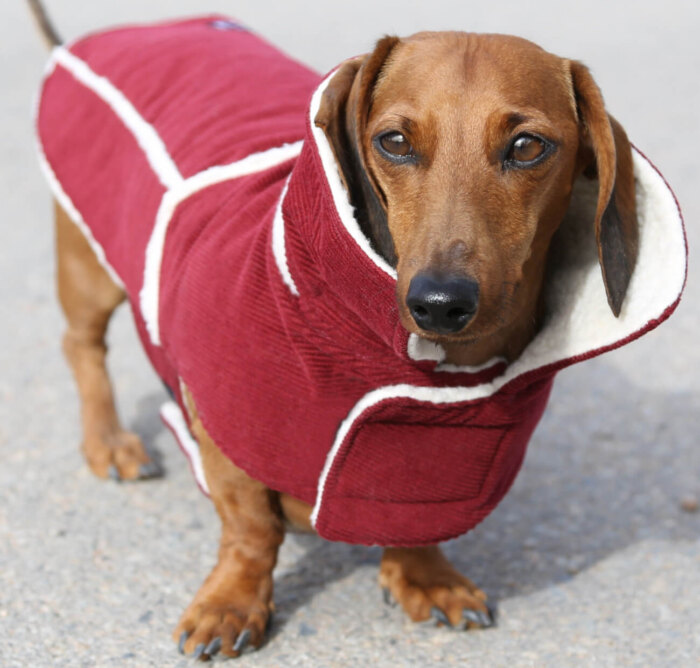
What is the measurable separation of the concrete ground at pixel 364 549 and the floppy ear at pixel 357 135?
3.42ft

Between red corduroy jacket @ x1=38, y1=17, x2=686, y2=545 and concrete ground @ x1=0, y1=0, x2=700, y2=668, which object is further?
concrete ground @ x1=0, y1=0, x2=700, y2=668

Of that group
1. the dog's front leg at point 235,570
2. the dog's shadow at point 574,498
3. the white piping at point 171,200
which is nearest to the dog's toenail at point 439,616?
the dog's shadow at point 574,498

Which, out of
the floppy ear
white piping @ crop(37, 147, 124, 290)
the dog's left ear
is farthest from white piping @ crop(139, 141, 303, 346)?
the dog's left ear

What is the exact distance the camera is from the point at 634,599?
9.31 ft

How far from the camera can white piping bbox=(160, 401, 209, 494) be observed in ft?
9.10

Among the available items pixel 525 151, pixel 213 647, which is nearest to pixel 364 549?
pixel 213 647

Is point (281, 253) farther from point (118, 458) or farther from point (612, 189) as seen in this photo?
A: point (118, 458)

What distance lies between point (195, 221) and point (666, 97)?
6.05m

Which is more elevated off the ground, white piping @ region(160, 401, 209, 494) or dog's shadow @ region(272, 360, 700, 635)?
white piping @ region(160, 401, 209, 494)

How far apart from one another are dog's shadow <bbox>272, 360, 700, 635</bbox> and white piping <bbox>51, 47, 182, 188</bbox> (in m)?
1.09

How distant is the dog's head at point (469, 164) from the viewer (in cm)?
195

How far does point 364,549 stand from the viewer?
10.0 feet

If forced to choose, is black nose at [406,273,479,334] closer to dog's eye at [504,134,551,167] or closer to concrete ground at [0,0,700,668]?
dog's eye at [504,134,551,167]

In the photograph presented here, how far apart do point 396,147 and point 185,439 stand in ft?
3.86
